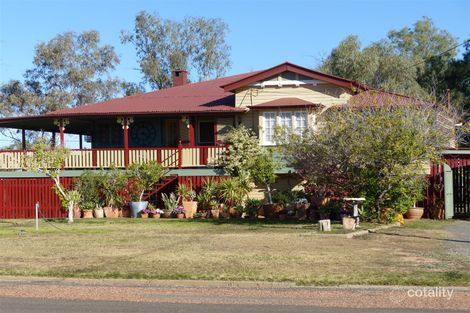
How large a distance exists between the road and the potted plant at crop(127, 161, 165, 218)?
1440 cm

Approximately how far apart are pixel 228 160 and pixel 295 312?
17597 mm

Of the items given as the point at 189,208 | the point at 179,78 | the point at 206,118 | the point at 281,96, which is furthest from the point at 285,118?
the point at 179,78

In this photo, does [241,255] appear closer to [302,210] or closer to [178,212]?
[302,210]

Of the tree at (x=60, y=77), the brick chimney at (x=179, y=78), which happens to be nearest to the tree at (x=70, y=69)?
the tree at (x=60, y=77)

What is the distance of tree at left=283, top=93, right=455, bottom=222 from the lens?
18031 mm

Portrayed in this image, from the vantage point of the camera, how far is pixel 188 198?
83.2ft

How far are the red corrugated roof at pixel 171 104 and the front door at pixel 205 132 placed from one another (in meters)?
1.11

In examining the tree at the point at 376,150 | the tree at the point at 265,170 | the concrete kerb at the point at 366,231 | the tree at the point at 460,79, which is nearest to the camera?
the concrete kerb at the point at 366,231

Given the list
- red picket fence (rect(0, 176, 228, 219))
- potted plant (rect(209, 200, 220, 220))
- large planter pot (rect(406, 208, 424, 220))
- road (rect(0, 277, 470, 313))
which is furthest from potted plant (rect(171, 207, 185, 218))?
road (rect(0, 277, 470, 313))

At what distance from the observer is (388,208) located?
19.7m

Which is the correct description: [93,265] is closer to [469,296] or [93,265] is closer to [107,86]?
[469,296]

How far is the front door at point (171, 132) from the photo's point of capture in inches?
1182

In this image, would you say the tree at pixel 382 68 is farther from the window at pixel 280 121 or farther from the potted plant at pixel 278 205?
the potted plant at pixel 278 205

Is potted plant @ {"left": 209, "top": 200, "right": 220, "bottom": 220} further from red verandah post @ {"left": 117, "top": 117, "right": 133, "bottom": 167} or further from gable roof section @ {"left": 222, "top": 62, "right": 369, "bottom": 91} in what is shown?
gable roof section @ {"left": 222, "top": 62, "right": 369, "bottom": 91}
